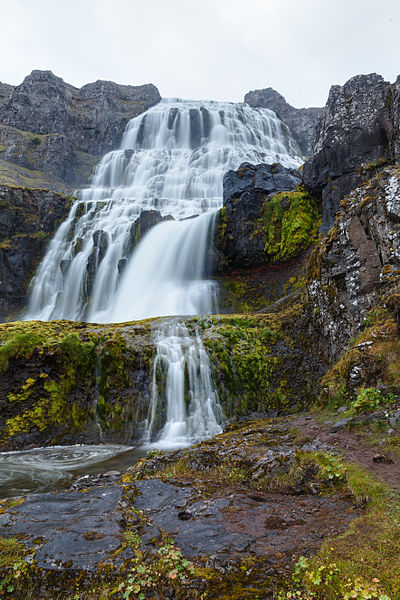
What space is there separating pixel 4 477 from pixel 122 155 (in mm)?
41184

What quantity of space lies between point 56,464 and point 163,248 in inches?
617

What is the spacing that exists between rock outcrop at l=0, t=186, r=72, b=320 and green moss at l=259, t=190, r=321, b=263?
700 inches

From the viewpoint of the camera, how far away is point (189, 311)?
59.2 ft

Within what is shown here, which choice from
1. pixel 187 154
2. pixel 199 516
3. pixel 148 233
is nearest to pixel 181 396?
pixel 199 516

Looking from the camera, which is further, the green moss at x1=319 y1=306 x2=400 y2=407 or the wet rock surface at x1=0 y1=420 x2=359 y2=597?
the green moss at x1=319 y1=306 x2=400 y2=407

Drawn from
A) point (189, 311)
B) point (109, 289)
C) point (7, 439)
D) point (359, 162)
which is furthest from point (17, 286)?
point (359, 162)

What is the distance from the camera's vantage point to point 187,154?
132 ft

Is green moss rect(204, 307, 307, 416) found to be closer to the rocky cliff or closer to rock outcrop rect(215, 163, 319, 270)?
the rocky cliff

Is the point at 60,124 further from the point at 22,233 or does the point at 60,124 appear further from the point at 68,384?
the point at 68,384

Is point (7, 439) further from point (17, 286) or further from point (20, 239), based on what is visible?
point (20, 239)

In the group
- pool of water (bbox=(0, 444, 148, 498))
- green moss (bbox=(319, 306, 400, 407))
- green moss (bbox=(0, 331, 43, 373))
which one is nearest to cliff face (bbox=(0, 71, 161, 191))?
green moss (bbox=(0, 331, 43, 373))

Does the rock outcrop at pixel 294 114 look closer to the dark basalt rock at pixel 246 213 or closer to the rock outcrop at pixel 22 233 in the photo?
the dark basalt rock at pixel 246 213

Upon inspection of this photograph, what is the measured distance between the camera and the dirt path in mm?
3176

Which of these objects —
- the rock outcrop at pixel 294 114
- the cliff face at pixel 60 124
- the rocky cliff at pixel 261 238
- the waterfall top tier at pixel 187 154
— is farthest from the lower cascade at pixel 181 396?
the rock outcrop at pixel 294 114
